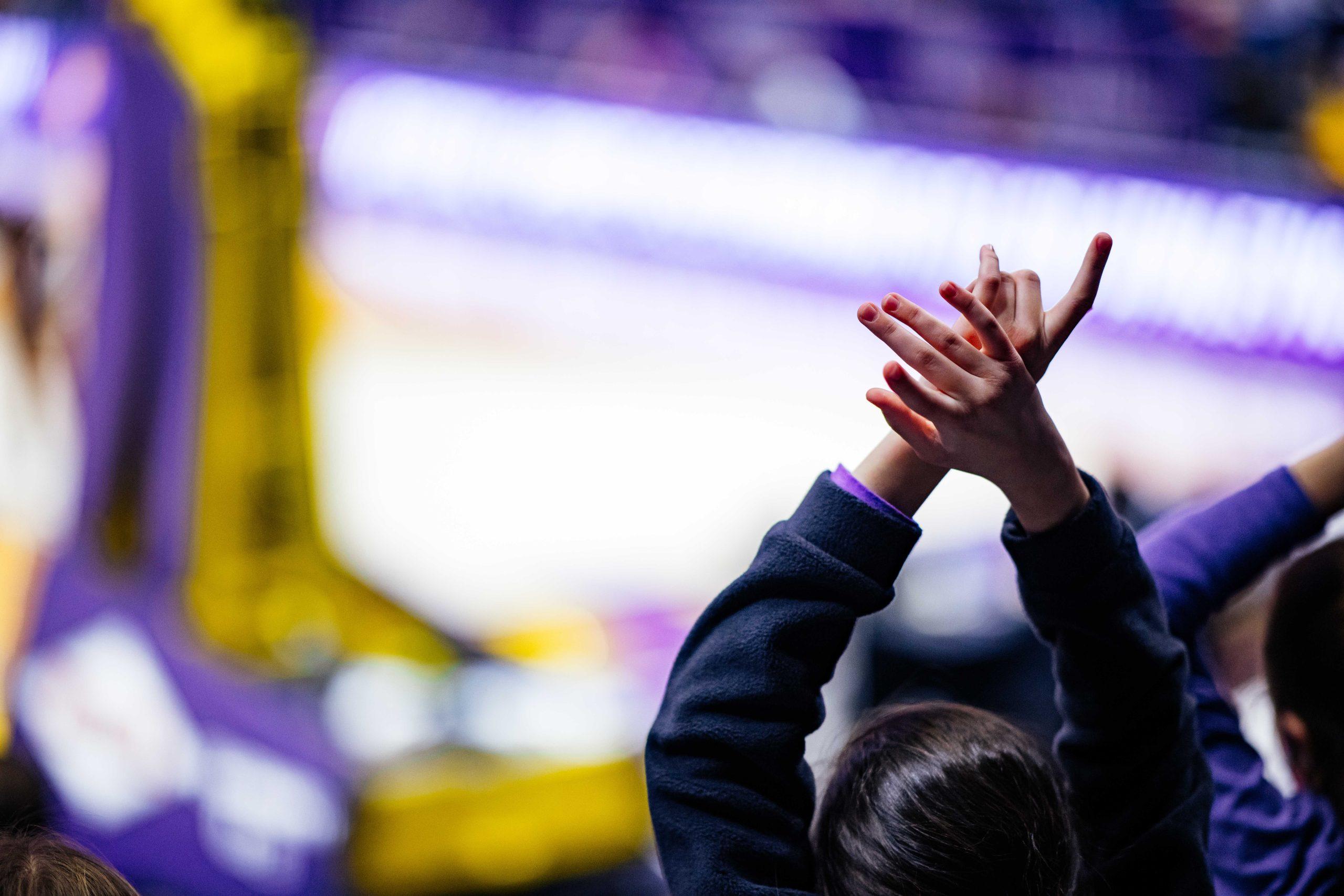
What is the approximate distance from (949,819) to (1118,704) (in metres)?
0.11

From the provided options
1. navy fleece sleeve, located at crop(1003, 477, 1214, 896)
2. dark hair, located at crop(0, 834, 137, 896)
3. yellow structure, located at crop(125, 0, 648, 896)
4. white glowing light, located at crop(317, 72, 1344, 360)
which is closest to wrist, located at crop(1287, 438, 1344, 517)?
navy fleece sleeve, located at crop(1003, 477, 1214, 896)

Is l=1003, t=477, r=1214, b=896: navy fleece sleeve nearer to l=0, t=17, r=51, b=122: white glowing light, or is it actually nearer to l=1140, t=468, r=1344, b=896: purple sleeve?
l=1140, t=468, r=1344, b=896: purple sleeve

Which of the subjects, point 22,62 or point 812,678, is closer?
point 812,678

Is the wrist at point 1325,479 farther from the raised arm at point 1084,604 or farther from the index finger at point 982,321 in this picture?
the index finger at point 982,321

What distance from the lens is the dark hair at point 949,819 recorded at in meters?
0.46

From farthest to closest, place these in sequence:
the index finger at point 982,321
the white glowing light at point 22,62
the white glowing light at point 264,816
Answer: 1. the white glowing light at point 22,62
2. the white glowing light at point 264,816
3. the index finger at point 982,321

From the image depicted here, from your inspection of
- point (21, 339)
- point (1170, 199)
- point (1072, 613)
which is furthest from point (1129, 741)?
point (21, 339)

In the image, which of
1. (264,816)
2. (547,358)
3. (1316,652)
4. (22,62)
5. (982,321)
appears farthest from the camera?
(22,62)

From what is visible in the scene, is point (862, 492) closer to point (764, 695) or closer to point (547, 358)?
point (764, 695)

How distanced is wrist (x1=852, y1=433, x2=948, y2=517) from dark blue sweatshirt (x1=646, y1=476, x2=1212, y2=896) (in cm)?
2

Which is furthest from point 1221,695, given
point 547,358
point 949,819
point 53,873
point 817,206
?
point 547,358

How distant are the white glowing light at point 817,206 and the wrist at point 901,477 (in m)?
1.37

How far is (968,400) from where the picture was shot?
43 centimetres

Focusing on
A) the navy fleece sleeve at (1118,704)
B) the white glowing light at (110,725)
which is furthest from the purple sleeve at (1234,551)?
the white glowing light at (110,725)
